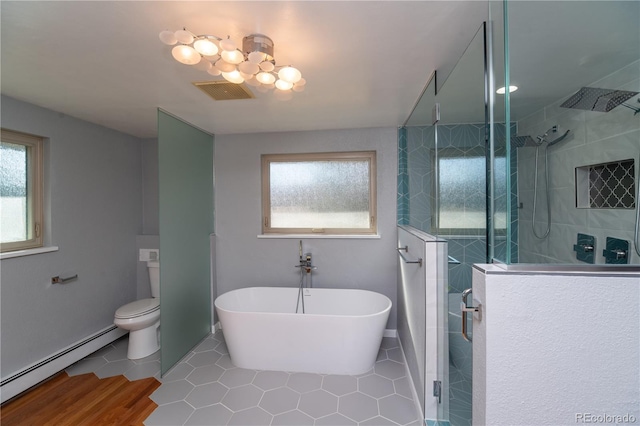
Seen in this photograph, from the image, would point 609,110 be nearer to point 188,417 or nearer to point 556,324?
point 556,324

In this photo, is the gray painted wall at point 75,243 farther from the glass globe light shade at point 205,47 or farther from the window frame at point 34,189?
the glass globe light shade at point 205,47

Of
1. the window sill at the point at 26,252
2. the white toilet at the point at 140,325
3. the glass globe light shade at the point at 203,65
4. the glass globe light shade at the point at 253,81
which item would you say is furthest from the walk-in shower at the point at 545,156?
the window sill at the point at 26,252

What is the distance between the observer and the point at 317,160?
3.11m

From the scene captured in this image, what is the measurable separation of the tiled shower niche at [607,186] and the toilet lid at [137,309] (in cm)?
328

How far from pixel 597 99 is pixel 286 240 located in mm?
2594

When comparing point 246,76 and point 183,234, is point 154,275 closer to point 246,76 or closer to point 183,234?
point 183,234

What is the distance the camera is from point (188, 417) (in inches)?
72.7

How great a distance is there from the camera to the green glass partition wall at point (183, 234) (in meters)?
2.31

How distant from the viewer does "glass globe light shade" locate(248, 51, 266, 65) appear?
4.19 ft

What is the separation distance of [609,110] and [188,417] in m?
2.87

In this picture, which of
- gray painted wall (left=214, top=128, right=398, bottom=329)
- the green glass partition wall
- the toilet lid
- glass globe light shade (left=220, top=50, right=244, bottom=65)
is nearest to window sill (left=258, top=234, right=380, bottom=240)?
gray painted wall (left=214, top=128, right=398, bottom=329)

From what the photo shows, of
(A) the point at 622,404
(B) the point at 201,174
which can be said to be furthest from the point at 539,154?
(B) the point at 201,174

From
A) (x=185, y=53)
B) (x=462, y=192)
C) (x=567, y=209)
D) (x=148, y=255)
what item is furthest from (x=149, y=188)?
(x=567, y=209)

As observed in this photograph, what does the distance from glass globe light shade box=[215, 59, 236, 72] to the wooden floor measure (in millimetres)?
2260
